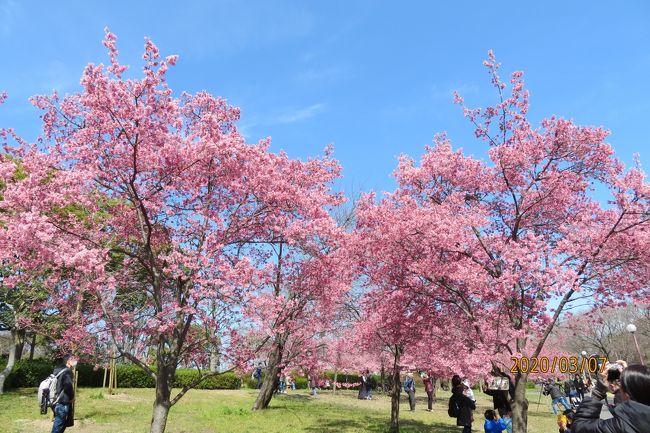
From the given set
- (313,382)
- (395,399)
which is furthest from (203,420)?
(313,382)

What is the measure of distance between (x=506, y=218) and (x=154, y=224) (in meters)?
9.29

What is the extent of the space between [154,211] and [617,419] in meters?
7.96

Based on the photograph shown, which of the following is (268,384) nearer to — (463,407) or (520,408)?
(463,407)

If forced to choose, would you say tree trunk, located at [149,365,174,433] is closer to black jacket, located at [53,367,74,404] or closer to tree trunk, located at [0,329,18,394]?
black jacket, located at [53,367,74,404]

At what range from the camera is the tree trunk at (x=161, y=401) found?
312 inches

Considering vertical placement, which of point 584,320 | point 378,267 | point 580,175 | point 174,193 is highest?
point 580,175

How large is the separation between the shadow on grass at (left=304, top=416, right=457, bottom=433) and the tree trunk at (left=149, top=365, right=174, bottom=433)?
6451 mm

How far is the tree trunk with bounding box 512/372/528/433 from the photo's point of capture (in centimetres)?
1002

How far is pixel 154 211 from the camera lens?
8680mm

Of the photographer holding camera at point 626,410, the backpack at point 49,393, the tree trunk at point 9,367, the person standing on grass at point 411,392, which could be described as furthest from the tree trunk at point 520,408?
the tree trunk at point 9,367

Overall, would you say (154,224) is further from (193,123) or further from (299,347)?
(299,347)

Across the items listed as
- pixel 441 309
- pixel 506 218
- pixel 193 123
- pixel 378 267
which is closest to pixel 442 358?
pixel 441 309

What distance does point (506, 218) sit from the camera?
41.2ft

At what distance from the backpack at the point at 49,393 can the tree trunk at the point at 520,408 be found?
9533 mm
